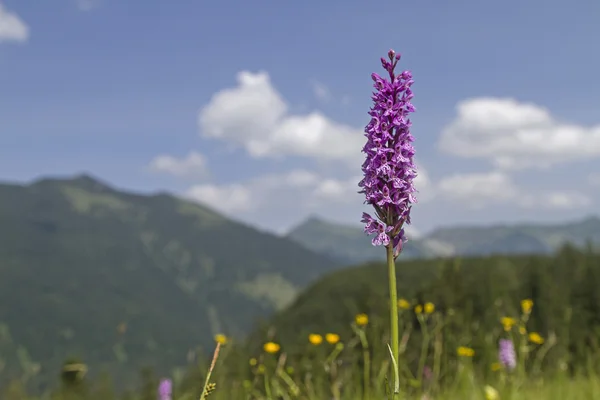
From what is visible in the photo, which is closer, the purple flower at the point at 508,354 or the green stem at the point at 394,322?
the green stem at the point at 394,322

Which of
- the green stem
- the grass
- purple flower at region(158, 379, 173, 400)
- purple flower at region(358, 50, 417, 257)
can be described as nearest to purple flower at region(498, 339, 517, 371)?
the grass

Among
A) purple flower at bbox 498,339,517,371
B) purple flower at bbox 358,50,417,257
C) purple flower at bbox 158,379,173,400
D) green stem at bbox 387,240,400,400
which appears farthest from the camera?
purple flower at bbox 498,339,517,371

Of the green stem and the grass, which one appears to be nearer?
the green stem

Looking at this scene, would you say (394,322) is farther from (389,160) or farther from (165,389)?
(165,389)

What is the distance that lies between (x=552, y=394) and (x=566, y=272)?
51.6ft

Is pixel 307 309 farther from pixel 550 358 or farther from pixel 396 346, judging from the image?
pixel 396 346

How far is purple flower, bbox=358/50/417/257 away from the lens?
3080mm

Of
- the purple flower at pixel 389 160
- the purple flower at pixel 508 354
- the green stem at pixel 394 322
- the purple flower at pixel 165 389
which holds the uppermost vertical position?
the purple flower at pixel 389 160

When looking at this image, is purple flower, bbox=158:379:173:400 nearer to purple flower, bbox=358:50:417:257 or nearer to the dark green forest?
the dark green forest

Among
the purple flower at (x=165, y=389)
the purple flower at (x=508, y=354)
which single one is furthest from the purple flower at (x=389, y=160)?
the purple flower at (x=508, y=354)

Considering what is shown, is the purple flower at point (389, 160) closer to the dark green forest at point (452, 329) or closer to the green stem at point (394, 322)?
the green stem at point (394, 322)

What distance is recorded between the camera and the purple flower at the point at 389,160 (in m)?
3.08

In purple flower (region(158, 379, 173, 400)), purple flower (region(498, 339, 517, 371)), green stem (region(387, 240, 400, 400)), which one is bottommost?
purple flower (region(158, 379, 173, 400))

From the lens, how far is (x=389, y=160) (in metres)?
3.14
